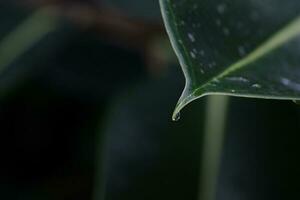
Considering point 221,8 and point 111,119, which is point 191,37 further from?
point 111,119

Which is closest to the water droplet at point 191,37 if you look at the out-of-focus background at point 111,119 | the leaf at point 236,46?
the leaf at point 236,46

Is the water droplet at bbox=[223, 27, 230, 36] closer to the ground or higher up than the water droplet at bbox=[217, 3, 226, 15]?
closer to the ground

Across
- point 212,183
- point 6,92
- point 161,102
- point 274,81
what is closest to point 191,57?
point 274,81

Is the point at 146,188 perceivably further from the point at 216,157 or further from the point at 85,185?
the point at 85,185

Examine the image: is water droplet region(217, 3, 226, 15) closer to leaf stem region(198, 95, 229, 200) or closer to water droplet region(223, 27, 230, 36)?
water droplet region(223, 27, 230, 36)

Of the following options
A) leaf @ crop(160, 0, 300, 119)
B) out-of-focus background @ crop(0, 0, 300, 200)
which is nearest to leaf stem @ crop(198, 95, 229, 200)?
out-of-focus background @ crop(0, 0, 300, 200)

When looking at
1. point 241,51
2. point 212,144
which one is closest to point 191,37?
point 241,51
